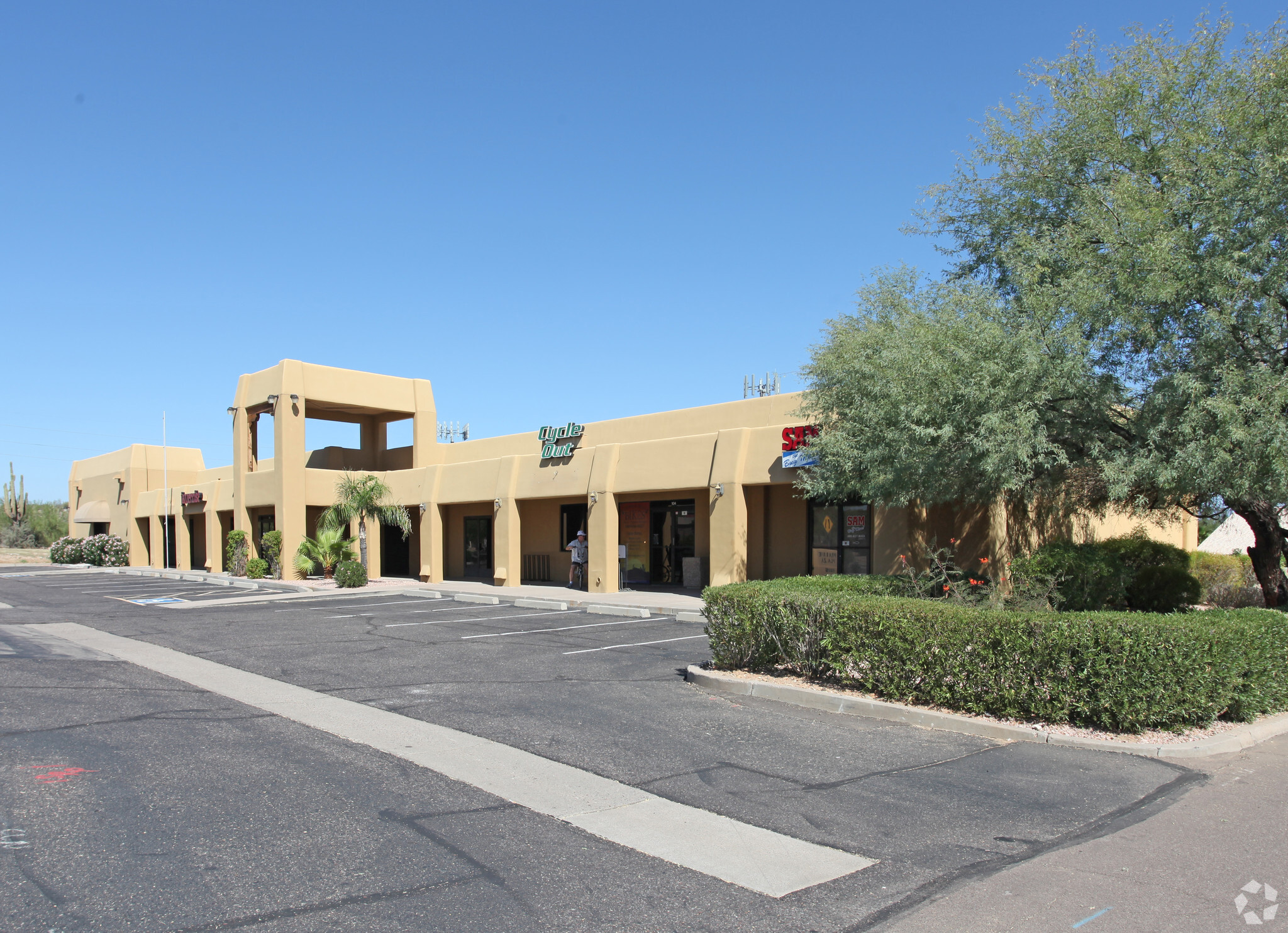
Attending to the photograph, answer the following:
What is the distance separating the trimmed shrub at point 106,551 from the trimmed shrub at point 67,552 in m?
0.33

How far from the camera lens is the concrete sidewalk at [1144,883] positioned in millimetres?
4352

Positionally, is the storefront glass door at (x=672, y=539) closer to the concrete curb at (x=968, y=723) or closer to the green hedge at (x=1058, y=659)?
the concrete curb at (x=968, y=723)

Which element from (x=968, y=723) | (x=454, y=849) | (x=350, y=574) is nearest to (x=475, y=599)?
(x=350, y=574)

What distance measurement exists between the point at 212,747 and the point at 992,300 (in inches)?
420

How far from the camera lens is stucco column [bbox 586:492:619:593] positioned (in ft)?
76.2

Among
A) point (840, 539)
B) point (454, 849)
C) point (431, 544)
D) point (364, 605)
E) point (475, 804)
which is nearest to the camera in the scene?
point (454, 849)

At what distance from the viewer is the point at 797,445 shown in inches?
734

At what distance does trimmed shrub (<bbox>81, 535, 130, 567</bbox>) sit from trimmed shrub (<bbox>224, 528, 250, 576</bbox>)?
14225 millimetres

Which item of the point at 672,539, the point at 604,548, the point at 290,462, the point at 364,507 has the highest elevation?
the point at 290,462

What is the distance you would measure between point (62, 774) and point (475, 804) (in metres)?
3.22

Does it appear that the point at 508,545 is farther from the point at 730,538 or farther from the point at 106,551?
the point at 106,551

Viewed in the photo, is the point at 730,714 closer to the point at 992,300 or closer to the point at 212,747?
the point at 212,747

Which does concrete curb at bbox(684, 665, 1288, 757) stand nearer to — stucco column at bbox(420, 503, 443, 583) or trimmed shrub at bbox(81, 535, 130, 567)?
stucco column at bbox(420, 503, 443, 583)
